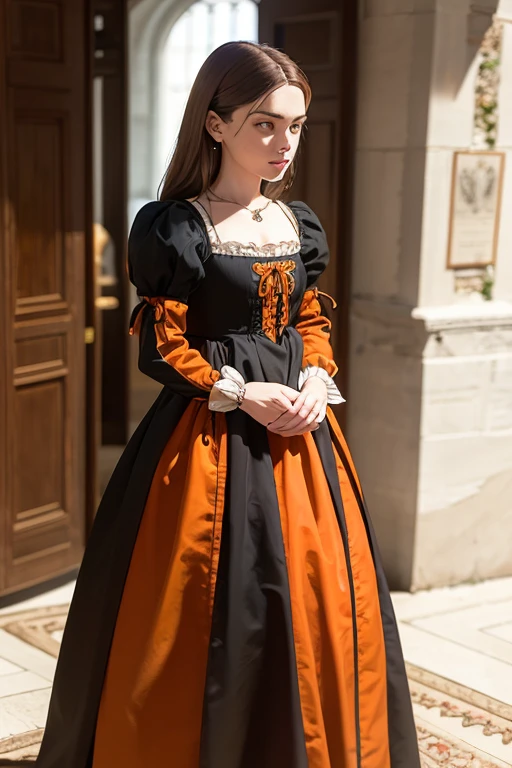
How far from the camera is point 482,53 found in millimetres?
3826

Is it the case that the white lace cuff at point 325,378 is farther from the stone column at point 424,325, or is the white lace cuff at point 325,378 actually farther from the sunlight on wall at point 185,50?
the sunlight on wall at point 185,50

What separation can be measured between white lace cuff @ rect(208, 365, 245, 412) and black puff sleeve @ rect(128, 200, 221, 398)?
2cm

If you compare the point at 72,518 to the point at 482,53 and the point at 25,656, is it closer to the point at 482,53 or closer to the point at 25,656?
the point at 25,656

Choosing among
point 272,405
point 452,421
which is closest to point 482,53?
point 452,421

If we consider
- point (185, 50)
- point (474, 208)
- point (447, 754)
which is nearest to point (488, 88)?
point (474, 208)

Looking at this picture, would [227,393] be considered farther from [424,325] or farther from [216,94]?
[424,325]

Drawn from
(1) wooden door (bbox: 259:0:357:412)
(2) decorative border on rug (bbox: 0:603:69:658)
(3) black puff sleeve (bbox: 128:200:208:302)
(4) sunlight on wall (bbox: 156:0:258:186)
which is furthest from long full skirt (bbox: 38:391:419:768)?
(4) sunlight on wall (bbox: 156:0:258:186)

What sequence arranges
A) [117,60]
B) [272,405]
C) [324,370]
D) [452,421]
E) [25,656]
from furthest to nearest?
[117,60]
[452,421]
[25,656]
[324,370]
[272,405]

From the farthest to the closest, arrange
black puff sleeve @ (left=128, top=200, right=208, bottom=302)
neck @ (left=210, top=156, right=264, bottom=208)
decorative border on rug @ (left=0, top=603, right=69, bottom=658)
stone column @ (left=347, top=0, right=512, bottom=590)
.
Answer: stone column @ (left=347, top=0, right=512, bottom=590) < decorative border on rug @ (left=0, top=603, right=69, bottom=658) < neck @ (left=210, top=156, right=264, bottom=208) < black puff sleeve @ (left=128, top=200, right=208, bottom=302)

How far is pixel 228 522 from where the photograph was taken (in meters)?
2.16

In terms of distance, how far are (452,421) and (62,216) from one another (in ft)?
5.38

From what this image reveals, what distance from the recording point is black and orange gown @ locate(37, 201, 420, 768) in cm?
214

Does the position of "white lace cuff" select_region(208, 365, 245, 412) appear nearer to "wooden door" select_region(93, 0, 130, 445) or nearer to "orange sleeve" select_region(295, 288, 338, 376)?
"orange sleeve" select_region(295, 288, 338, 376)

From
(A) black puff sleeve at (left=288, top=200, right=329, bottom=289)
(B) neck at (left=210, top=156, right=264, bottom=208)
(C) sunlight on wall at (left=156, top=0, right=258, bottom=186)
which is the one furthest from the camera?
(C) sunlight on wall at (left=156, top=0, right=258, bottom=186)
